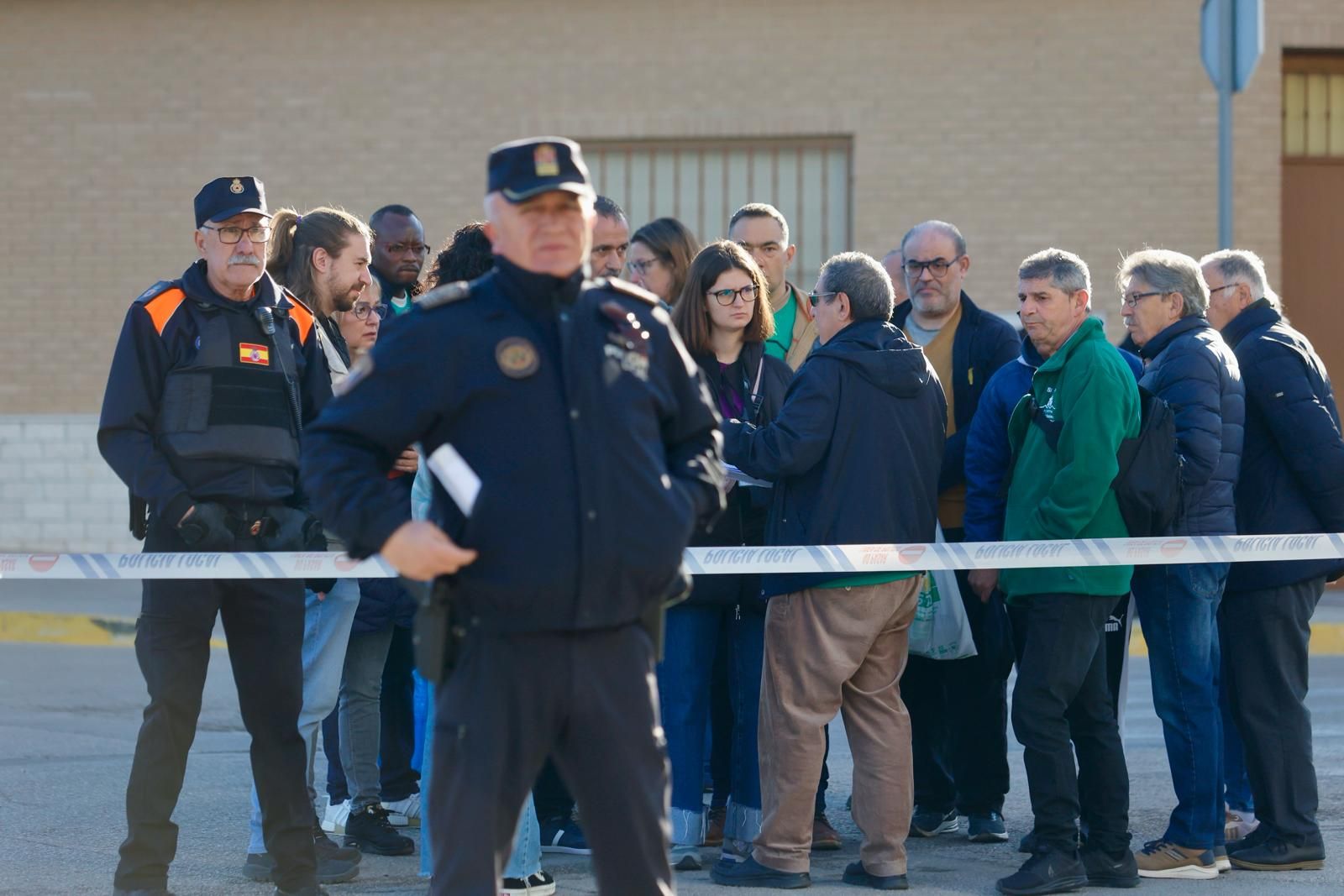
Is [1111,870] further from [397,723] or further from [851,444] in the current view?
[397,723]

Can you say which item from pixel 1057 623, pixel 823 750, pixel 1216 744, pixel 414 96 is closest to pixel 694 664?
pixel 823 750

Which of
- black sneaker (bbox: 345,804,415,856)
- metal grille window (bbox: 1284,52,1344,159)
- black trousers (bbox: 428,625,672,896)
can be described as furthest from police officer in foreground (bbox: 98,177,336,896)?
metal grille window (bbox: 1284,52,1344,159)

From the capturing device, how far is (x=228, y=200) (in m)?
5.31

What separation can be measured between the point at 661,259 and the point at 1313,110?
8520mm

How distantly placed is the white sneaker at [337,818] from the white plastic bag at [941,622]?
2117 mm

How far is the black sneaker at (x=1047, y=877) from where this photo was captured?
217 inches

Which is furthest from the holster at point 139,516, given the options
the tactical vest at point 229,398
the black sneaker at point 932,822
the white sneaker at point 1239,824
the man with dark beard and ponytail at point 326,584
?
the white sneaker at point 1239,824

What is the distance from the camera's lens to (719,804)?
656 centimetres

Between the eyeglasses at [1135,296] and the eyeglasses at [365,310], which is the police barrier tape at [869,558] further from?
the eyeglasses at [365,310]

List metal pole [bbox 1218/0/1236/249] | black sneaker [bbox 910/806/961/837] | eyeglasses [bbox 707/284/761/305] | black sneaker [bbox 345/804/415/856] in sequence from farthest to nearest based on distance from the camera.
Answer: metal pole [bbox 1218/0/1236/249]
black sneaker [bbox 910/806/961/837]
black sneaker [bbox 345/804/415/856]
eyeglasses [bbox 707/284/761/305]

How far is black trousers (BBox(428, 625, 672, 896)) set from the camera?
3.54 meters

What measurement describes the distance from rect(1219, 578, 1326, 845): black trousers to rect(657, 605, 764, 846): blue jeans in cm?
167

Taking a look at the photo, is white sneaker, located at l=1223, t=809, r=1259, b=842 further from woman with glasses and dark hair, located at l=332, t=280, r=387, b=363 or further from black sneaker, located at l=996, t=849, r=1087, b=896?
woman with glasses and dark hair, located at l=332, t=280, r=387, b=363

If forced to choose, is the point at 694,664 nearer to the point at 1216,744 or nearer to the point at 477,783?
the point at 1216,744
